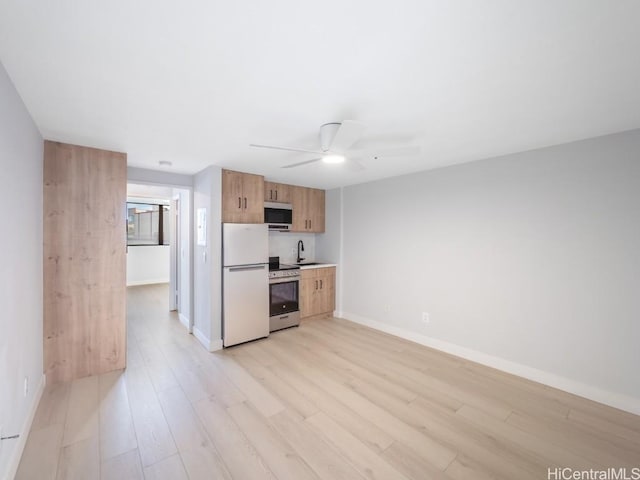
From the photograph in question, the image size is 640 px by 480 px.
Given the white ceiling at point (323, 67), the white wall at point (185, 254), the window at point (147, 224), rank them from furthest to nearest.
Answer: the window at point (147, 224)
the white wall at point (185, 254)
the white ceiling at point (323, 67)

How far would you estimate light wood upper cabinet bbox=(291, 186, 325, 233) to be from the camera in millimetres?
4805

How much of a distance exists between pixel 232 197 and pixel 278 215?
38.6 inches

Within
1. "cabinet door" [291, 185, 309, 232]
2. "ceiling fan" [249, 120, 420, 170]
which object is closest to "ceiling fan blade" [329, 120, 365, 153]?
"ceiling fan" [249, 120, 420, 170]

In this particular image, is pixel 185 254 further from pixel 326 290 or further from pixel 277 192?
pixel 326 290

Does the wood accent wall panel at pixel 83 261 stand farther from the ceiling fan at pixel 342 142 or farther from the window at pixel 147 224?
the window at pixel 147 224

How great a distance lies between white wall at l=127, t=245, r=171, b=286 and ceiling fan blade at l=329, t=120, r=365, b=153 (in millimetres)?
7689

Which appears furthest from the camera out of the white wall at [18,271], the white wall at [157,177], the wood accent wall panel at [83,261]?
the white wall at [157,177]

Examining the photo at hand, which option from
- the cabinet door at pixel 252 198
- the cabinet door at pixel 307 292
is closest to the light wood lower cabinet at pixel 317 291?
the cabinet door at pixel 307 292

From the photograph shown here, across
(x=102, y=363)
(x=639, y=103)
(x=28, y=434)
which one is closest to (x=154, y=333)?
(x=102, y=363)

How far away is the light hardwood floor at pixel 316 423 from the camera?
5.73 feet

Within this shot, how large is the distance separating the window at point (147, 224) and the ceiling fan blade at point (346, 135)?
7.58m

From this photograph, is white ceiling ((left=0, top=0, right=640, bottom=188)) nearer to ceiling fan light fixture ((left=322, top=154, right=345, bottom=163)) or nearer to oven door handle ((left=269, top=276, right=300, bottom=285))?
ceiling fan light fixture ((left=322, top=154, right=345, bottom=163))

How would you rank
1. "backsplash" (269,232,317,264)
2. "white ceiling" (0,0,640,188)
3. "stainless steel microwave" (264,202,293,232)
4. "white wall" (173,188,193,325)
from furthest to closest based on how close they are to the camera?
"backsplash" (269,232,317,264)
"stainless steel microwave" (264,202,293,232)
"white wall" (173,188,193,325)
"white ceiling" (0,0,640,188)

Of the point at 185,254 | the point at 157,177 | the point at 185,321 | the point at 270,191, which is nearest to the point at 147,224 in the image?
the point at 185,254
